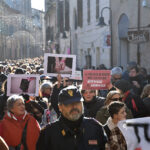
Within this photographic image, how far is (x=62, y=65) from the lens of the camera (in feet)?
30.9

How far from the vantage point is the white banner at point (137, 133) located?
3.84m

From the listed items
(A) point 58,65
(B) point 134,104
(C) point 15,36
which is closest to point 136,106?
(B) point 134,104

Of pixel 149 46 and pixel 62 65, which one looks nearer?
pixel 62 65

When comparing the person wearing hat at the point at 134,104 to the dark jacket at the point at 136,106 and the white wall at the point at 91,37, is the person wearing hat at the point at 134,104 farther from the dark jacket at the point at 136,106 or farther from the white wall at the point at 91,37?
the white wall at the point at 91,37

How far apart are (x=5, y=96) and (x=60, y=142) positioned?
387 cm

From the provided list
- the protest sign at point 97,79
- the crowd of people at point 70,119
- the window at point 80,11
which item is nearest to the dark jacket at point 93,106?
the crowd of people at point 70,119

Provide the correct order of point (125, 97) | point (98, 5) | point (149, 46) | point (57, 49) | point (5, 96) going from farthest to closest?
point (57, 49), point (98, 5), point (149, 46), point (5, 96), point (125, 97)

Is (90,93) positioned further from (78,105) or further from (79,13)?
(79,13)

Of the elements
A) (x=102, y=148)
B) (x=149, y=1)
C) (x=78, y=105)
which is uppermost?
(x=149, y=1)

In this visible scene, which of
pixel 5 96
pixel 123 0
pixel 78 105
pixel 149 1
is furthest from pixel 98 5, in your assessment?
pixel 78 105

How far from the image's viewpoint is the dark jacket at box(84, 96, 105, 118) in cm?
662

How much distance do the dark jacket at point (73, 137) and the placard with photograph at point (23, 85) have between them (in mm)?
3575

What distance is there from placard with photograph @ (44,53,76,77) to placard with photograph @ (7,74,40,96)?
4.60ft

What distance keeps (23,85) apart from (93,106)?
1.56m
